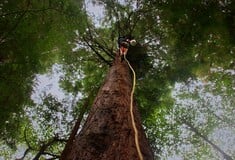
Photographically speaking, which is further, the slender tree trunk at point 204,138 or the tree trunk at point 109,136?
the slender tree trunk at point 204,138

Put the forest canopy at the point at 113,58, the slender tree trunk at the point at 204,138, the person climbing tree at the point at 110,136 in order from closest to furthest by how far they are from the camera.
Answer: the person climbing tree at the point at 110,136, the forest canopy at the point at 113,58, the slender tree trunk at the point at 204,138

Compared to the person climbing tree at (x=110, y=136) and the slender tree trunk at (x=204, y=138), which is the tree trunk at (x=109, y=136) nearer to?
the person climbing tree at (x=110, y=136)

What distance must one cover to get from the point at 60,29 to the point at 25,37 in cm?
91

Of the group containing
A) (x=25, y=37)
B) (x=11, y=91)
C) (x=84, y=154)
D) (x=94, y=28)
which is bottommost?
(x=84, y=154)

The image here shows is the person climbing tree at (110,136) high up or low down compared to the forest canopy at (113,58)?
down

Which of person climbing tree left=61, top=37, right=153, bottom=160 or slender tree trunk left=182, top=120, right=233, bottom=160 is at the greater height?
slender tree trunk left=182, top=120, right=233, bottom=160

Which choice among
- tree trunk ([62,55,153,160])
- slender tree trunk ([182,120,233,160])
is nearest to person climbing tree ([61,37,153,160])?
tree trunk ([62,55,153,160])

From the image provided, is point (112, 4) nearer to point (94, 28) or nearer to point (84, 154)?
point (94, 28)

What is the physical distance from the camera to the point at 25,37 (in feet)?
22.9

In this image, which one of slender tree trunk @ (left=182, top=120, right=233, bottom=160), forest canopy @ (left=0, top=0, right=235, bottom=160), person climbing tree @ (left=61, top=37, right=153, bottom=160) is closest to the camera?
person climbing tree @ (left=61, top=37, right=153, bottom=160)

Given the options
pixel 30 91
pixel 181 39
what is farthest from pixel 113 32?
pixel 30 91

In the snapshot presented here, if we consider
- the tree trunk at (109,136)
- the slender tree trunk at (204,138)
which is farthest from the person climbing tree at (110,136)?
the slender tree trunk at (204,138)

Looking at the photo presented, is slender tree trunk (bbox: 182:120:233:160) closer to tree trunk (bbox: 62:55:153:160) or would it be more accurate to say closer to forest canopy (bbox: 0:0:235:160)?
forest canopy (bbox: 0:0:235:160)

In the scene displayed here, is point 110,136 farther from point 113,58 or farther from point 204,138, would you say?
point 204,138
